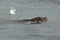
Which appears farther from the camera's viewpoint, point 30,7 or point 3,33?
point 30,7

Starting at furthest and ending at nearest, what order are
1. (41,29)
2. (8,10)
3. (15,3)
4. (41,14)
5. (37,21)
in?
(15,3), (8,10), (41,14), (37,21), (41,29)

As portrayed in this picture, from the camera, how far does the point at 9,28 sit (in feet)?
62.8

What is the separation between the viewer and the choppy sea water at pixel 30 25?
1786 cm

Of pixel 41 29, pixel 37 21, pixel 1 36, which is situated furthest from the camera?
pixel 37 21

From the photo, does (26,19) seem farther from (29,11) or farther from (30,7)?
(30,7)

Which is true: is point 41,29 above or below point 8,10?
below

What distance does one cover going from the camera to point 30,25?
1958 cm

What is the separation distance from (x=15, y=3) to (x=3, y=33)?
9495 mm

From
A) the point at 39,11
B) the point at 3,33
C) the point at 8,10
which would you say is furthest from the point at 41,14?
the point at 3,33

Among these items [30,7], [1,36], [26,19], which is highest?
[30,7]

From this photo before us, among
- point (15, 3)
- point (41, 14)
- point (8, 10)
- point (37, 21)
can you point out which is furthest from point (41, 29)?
point (15, 3)

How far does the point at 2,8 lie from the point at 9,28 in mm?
6026

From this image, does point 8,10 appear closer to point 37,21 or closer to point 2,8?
point 2,8

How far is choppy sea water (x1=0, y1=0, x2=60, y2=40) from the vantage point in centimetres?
1786
